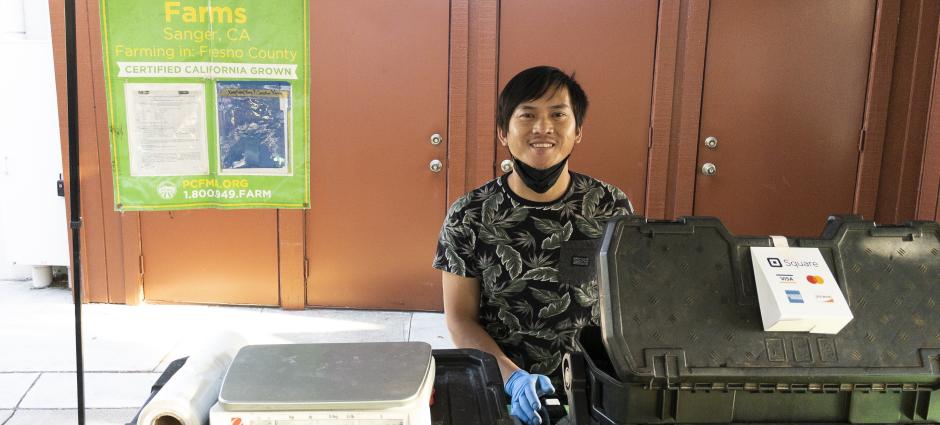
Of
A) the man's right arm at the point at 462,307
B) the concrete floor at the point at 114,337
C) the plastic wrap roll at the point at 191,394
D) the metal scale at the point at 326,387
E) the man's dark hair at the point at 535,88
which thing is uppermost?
the man's dark hair at the point at 535,88

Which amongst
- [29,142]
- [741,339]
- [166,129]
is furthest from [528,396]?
[29,142]

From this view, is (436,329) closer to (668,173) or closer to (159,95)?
(668,173)

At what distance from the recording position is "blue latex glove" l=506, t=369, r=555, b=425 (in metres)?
0.99

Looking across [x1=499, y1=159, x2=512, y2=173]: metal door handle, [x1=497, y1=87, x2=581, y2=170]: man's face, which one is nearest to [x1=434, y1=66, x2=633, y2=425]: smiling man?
[x1=497, y1=87, x2=581, y2=170]: man's face

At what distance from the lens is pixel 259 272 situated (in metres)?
3.51

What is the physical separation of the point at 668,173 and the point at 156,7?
281 cm

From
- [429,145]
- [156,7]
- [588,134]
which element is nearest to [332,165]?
[429,145]

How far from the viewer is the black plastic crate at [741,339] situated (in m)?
0.71

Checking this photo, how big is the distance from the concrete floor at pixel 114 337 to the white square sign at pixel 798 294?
2.34 meters

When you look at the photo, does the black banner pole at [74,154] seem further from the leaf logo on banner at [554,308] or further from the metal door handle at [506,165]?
the metal door handle at [506,165]

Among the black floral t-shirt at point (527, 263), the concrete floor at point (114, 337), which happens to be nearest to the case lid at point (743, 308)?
the black floral t-shirt at point (527, 263)

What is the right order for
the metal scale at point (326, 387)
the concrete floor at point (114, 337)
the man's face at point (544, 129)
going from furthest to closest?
the concrete floor at point (114, 337) < the man's face at point (544, 129) < the metal scale at point (326, 387)

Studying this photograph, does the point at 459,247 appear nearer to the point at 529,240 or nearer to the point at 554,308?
the point at 529,240

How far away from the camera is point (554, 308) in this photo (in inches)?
59.7
